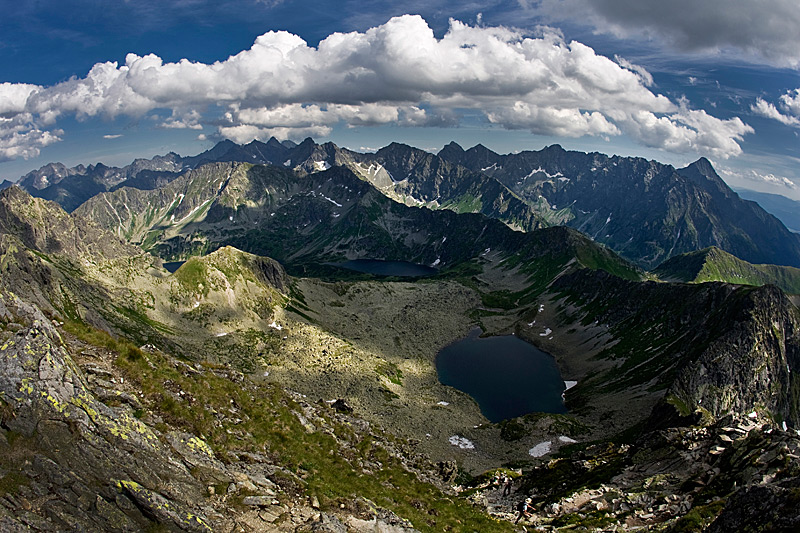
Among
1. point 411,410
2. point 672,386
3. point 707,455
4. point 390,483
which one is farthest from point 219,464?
point 672,386

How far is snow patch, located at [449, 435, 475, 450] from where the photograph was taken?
317 feet

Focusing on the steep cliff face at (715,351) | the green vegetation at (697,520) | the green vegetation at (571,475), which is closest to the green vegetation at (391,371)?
the steep cliff face at (715,351)

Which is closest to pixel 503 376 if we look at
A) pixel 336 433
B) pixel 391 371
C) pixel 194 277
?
pixel 391 371

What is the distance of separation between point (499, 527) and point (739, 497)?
18.2 m

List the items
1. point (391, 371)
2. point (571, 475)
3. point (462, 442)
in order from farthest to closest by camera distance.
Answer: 1. point (391, 371)
2. point (462, 442)
3. point (571, 475)

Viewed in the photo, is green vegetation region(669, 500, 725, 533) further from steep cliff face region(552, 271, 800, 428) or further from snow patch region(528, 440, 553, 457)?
snow patch region(528, 440, 553, 457)

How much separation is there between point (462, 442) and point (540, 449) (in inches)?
681

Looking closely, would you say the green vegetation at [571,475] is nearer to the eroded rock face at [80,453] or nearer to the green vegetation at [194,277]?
the eroded rock face at [80,453]

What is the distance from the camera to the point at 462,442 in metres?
98.9

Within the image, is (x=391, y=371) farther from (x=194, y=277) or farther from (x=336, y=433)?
(x=336, y=433)

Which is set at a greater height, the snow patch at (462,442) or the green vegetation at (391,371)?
the snow patch at (462,442)

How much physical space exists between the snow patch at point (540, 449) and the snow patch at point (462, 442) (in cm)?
1301

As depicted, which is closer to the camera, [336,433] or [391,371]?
[336,433]

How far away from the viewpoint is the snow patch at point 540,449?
307 ft
